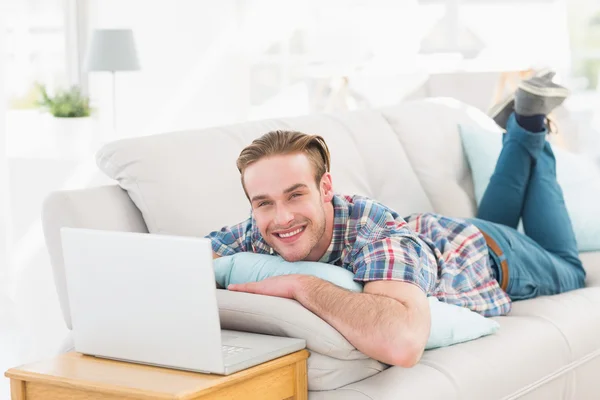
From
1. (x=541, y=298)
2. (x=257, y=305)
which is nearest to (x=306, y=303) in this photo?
(x=257, y=305)

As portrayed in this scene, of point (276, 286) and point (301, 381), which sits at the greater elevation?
point (276, 286)

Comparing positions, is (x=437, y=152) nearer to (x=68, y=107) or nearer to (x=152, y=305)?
(x=152, y=305)

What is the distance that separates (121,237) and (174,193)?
26.5 inches

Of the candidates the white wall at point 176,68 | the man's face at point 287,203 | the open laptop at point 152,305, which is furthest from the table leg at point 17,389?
the white wall at point 176,68

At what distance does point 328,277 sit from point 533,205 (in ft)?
4.64

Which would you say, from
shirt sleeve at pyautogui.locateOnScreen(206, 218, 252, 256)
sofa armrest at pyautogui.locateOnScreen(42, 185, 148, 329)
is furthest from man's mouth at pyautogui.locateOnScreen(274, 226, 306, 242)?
sofa armrest at pyautogui.locateOnScreen(42, 185, 148, 329)

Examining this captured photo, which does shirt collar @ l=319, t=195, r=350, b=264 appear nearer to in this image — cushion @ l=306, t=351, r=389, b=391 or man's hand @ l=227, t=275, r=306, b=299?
man's hand @ l=227, t=275, r=306, b=299

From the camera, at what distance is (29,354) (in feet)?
11.3

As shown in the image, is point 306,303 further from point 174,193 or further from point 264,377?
point 174,193

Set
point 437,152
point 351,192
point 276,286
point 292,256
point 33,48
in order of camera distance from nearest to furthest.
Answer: point 276,286 < point 292,256 < point 351,192 < point 437,152 < point 33,48

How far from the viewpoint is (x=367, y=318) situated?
1987 millimetres

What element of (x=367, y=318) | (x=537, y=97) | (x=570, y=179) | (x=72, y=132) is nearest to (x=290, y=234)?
(x=367, y=318)

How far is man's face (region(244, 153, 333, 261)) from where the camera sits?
2207 mm

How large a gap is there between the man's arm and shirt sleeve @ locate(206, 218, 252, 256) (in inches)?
14.8
